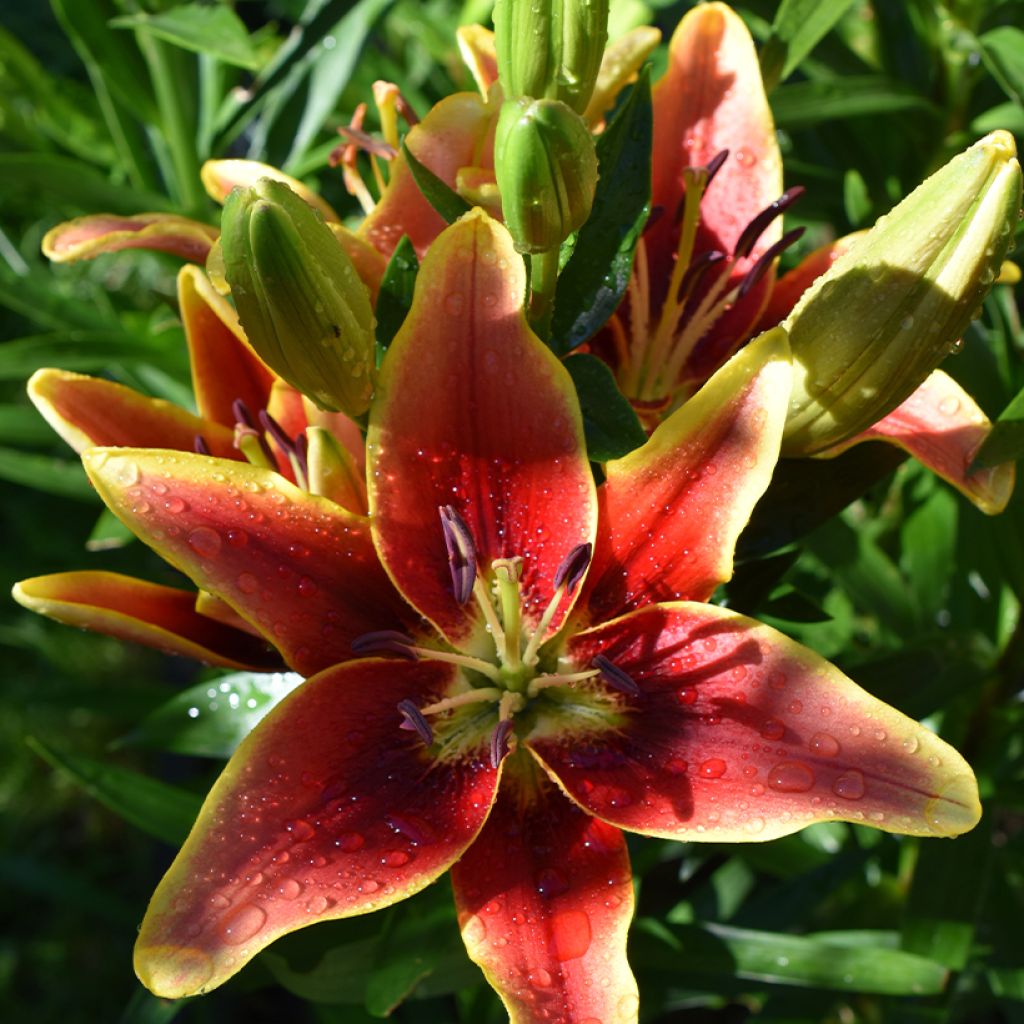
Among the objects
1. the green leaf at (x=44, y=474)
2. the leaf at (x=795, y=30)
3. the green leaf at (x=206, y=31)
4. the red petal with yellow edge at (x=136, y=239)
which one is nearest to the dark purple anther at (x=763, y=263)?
the leaf at (x=795, y=30)

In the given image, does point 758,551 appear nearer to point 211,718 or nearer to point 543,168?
point 543,168

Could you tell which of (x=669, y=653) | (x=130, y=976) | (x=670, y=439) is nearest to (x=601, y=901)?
(x=669, y=653)

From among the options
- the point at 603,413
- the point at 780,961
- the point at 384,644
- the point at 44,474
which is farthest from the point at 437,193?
the point at 44,474

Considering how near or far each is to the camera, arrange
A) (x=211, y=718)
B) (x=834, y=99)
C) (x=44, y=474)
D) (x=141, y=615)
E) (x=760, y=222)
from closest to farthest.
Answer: (x=141, y=615), (x=760, y=222), (x=211, y=718), (x=834, y=99), (x=44, y=474)

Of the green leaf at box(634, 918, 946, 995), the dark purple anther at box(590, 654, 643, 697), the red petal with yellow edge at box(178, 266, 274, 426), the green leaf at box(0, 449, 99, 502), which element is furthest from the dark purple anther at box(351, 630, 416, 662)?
the green leaf at box(0, 449, 99, 502)

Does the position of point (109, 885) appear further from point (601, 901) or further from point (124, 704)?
point (601, 901)

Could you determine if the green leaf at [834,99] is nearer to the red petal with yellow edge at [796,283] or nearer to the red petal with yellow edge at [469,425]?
the red petal with yellow edge at [796,283]

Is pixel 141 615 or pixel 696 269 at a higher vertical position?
pixel 696 269
